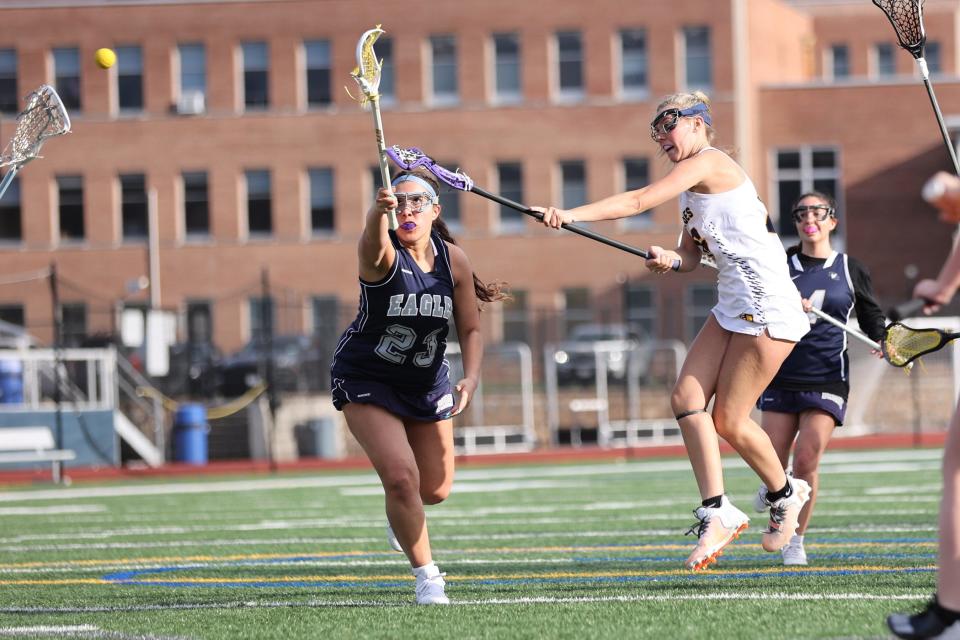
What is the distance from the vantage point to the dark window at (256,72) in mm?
46344

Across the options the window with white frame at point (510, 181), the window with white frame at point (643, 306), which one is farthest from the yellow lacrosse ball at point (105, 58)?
the window with white frame at point (510, 181)

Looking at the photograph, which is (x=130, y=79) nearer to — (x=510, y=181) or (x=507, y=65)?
(x=507, y=65)

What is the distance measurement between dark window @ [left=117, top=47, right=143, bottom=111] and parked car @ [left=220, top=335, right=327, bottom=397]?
1849cm

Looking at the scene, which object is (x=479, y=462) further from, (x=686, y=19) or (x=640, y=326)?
(x=686, y=19)

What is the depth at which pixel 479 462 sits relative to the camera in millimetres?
25062

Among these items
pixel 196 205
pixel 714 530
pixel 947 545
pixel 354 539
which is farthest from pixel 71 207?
pixel 947 545

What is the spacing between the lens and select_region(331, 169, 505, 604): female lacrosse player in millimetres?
6969

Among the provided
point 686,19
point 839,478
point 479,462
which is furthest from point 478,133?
point 839,478

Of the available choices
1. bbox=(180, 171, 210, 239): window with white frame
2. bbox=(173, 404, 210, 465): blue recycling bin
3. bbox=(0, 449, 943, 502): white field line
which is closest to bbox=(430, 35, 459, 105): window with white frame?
bbox=(180, 171, 210, 239): window with white frame

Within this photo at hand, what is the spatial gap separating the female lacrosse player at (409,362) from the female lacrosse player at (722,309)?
100 cm

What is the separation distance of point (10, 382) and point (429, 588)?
61.7 feet

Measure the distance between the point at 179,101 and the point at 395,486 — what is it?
40.4 m

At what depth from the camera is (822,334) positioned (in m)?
8.80

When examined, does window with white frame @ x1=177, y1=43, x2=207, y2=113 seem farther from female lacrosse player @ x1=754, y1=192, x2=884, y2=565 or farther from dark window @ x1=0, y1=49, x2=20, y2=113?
female lacrosse player @ x1=754, y1=192, x2=884, y2=565
